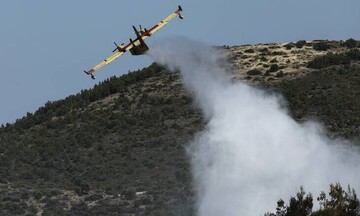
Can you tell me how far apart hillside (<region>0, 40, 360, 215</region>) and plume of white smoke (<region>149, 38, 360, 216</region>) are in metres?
3.11

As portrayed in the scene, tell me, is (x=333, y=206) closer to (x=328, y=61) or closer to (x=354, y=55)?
(x=328, y=61)

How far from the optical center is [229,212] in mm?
76188

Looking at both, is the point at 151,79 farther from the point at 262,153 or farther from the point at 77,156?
the point at 262,153

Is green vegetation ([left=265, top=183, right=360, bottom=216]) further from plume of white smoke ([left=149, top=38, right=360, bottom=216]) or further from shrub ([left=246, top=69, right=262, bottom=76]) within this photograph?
shrub ([left=246, top=69, right=262, bottom=76])

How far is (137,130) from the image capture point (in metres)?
115

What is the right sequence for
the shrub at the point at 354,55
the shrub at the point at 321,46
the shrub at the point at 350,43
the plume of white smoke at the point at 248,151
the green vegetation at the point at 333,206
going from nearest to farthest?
the green vegetation at the point at 333,206
the plume of white smoke at the point at 248,151
the shrub at the point at 354,55
the shrub at the point at 321,46
the shrub at the point at 350,43

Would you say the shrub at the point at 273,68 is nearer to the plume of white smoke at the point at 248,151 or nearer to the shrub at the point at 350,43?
the shrub at the point at 350,43

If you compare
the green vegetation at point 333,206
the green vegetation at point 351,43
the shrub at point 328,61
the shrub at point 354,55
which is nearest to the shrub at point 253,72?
the shrub at point 328,61

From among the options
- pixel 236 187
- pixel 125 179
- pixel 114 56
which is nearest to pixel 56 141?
pixel 125 179

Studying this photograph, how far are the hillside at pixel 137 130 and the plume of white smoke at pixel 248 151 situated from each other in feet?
10.2

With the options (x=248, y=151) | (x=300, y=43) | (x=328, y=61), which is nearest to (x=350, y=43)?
(x=300, y=43)

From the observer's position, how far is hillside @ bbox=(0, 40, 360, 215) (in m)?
91.8

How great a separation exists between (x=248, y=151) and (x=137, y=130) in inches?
1227

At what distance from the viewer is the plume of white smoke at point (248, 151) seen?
252 feet
